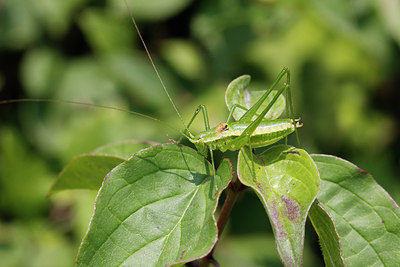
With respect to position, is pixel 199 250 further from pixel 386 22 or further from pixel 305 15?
pixel 305 15

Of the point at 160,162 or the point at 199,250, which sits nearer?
the point at 199,250

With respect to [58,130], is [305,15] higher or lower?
higher

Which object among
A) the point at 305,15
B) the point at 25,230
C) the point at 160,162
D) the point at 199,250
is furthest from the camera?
the point at 305,15

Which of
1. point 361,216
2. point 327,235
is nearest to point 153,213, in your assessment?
point 327,235

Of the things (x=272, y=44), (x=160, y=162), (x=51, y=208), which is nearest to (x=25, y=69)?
(x=51, y=208)

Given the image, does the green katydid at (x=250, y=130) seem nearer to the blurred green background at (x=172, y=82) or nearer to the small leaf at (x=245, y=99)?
the small leaf at (x=245, y=99)

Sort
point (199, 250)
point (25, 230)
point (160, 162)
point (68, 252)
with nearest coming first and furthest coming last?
point (199, 250), point (160, 162), point (68, 252), point (25, 230)

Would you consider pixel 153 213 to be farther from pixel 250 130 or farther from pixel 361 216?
pixel 361 216
